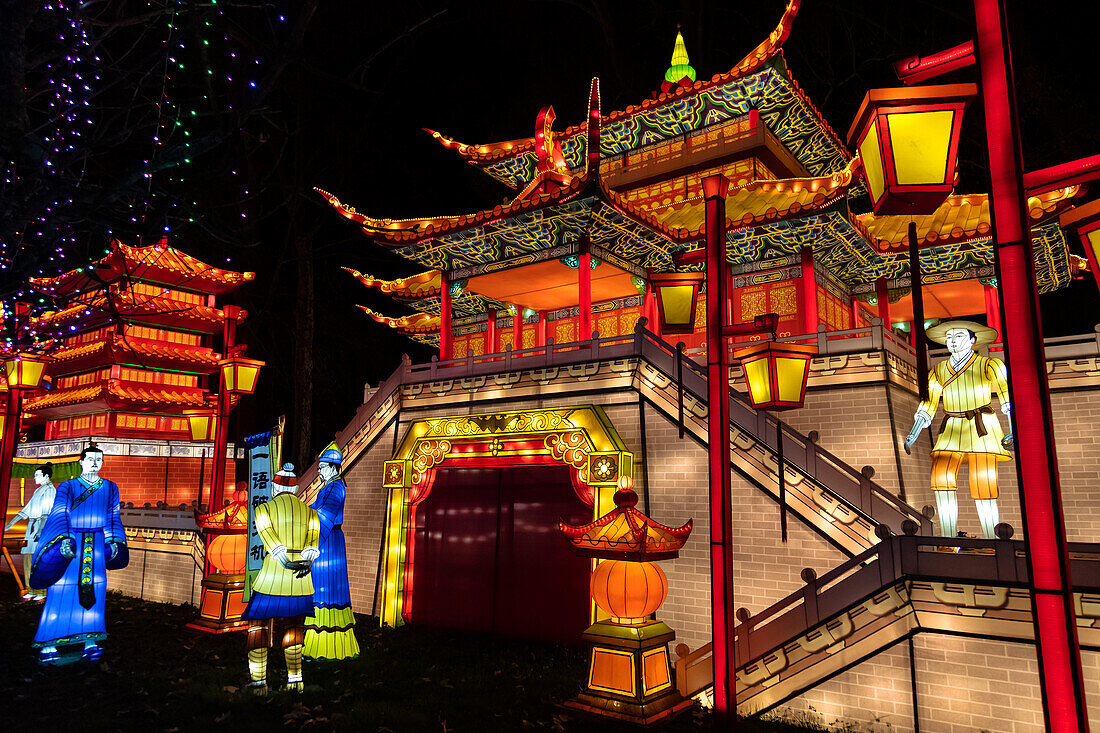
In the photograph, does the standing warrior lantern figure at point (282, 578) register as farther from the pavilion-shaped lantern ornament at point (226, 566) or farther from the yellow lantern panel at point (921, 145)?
the yellow lantern panel at point (921, 145)

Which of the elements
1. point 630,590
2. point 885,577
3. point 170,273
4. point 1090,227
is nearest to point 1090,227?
point 1090,227

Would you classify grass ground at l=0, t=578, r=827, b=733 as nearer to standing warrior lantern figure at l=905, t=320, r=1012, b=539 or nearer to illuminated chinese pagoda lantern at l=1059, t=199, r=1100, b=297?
standing warrior lantern figure at l=905, t=320, r=1012, b=539

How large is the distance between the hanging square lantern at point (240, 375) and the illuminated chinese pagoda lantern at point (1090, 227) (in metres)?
10.8

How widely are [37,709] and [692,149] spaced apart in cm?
1401

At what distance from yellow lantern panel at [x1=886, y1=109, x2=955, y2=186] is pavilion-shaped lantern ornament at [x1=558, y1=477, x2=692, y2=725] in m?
4.16

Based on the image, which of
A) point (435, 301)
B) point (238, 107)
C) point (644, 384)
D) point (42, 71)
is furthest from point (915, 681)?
point (435, 301)

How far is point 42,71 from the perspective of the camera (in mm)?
6887

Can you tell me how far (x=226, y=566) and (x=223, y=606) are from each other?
1.90 feet

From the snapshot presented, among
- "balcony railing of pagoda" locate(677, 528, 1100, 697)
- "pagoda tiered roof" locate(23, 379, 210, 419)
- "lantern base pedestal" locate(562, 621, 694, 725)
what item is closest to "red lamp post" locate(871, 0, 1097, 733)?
"balcony railing of pagoda" locate(677, 528, 1100, 697)

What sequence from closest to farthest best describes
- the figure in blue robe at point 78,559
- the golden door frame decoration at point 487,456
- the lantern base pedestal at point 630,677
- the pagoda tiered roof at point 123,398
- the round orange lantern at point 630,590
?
the lantern base pedestal at point 630,677
the round orange lantern at point 630,590
the figure in blue robe at point 78,559
the golden door frame decoration at point 487,456
the pagoda tiered roof at point 123,398

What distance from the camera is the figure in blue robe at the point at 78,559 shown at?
784 cm

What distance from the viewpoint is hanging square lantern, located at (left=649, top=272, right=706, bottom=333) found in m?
6.22

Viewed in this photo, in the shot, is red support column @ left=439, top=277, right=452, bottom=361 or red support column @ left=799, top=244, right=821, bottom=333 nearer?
red support column @ left=799, top=244, right=821, bottom=333

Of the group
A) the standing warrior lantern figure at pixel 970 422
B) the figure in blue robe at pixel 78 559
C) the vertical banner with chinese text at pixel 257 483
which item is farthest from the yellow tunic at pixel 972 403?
the figure in blue robe at pixel 78 559
